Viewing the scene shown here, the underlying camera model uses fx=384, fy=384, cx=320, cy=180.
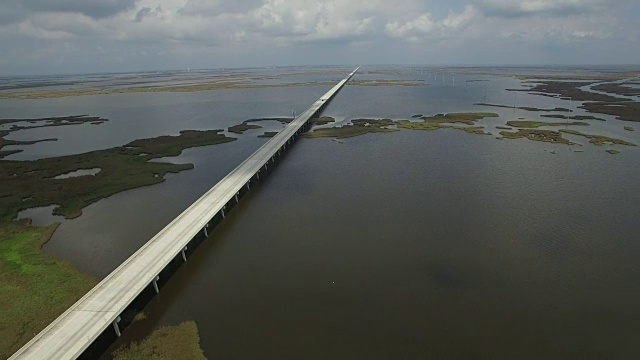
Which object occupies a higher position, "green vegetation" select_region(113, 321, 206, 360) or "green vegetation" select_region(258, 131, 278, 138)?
"green vegetation" select_region(258, 131, 278, 138)

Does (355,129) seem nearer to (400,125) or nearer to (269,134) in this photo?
(400,125)

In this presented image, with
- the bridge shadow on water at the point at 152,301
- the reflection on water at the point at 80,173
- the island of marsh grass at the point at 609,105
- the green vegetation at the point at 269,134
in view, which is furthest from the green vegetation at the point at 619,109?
the reflection on water at the point at 80,173

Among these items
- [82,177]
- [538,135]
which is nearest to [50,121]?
[82,177]

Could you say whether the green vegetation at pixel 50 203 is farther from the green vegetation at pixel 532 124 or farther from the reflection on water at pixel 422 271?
the green vegetation at pixel 532 124

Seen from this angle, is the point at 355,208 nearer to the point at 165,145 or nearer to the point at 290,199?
the point at 290,199

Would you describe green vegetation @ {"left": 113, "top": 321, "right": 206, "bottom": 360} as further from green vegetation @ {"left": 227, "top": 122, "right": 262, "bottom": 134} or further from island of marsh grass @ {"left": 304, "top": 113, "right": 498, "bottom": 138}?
green vegetation @ {"left": 227, "top": 122, "right": 262, "bottom": 134}

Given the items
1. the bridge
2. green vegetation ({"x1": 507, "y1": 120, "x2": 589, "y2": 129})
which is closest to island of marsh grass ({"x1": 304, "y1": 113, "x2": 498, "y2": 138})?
green vegetation ({"x1": 507, "y1": 120, "x2": 589, "y2": 129})
